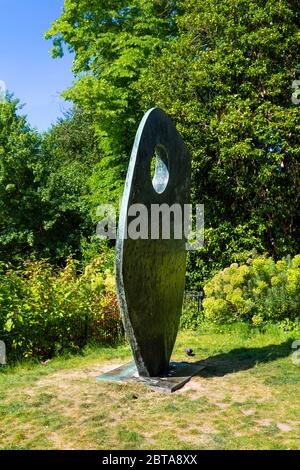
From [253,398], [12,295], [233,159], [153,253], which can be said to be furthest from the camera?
[233,159]

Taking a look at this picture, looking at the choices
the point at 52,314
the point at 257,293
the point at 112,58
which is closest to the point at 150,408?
the point at 52,314

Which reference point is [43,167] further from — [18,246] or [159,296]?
[159,296]

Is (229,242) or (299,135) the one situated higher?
(299,135)

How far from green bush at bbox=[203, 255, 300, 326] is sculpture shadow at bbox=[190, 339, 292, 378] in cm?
96

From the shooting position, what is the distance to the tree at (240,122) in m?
10.5

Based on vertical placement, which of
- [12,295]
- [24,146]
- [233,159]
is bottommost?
[12,295]

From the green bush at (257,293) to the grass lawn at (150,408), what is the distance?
1.70 meters

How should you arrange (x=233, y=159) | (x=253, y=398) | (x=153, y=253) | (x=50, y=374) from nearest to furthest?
(x=253, y=398) → (x=153, y=253) → (x=50, y=374) → (x=233, y=159)

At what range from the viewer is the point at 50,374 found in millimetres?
5949

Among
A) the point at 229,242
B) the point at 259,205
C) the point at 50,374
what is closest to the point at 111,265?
the point at 229,242

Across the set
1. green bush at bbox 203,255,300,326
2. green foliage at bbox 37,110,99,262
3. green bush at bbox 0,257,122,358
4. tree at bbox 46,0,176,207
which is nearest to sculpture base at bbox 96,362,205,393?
green bush at bbox 0,257,122,358

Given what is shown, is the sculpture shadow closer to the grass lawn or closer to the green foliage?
the grass lawn

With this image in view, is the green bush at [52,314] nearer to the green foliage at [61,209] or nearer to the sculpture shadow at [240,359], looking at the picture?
the sculpture shadow at [240,359]

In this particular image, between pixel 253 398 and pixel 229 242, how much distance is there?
598 centimetres
